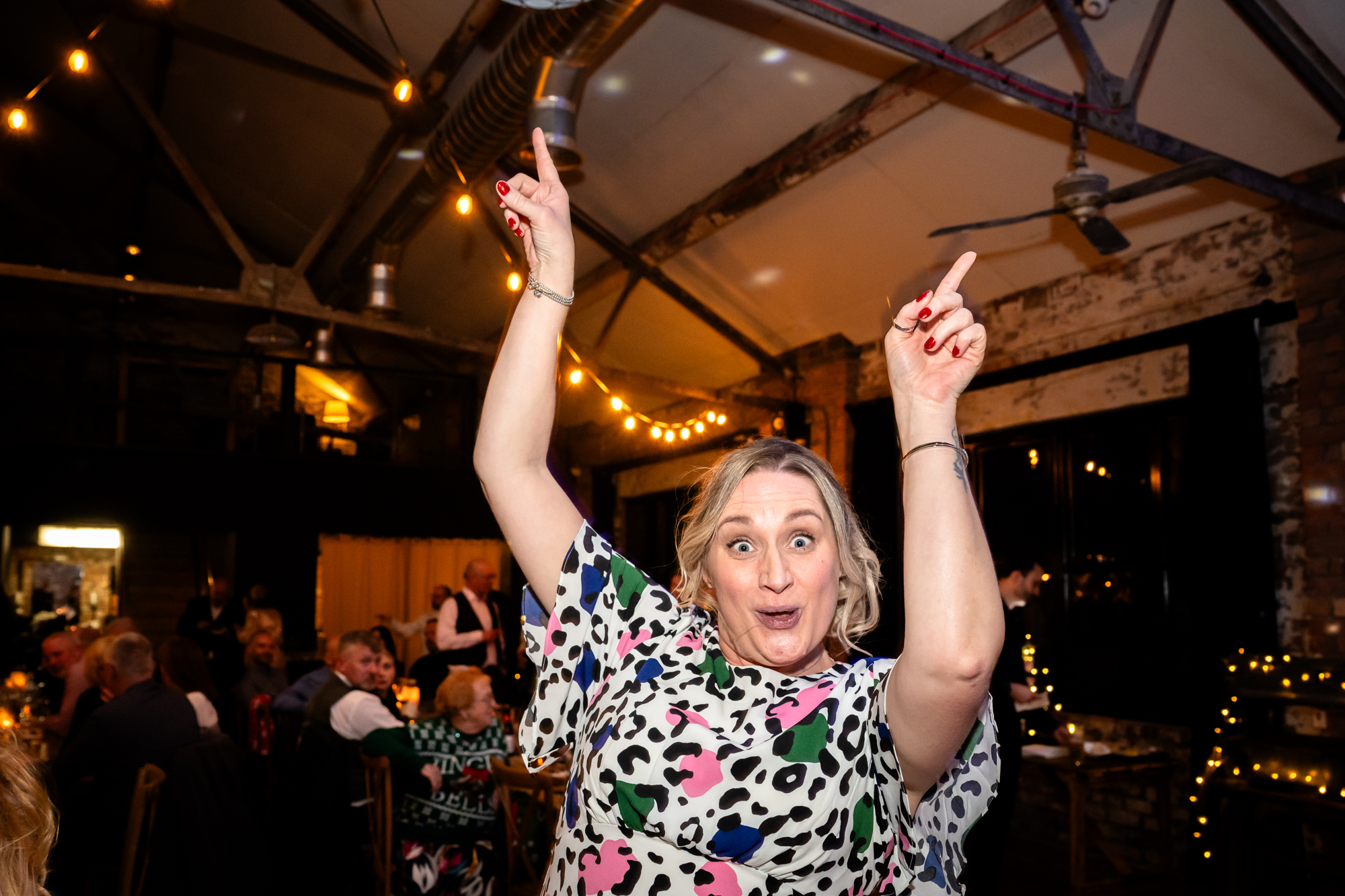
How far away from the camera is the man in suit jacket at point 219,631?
6.91 m

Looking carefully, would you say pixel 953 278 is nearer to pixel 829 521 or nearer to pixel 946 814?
pixel 829 521

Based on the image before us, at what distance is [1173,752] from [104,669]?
189 inches

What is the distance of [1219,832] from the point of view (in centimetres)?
392

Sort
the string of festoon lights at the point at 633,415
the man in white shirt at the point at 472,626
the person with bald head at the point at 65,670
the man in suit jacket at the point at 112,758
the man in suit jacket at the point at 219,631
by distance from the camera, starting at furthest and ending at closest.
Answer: the man in suit jacket at the point at 219,631
the string of festoon lights at the point at 633,415
the man in white shirt at the point at 472,626
the person with bald head at the point at 65,670
the man in suit jacket at the point at 112,758

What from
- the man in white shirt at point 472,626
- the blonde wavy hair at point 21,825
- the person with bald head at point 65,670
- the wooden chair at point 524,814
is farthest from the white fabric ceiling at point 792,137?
the blonde wavy hair at point 21,825

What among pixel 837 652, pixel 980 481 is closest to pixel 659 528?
pixel 980 481

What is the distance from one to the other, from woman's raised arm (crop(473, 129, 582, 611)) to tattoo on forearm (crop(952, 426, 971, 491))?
47 centimetres

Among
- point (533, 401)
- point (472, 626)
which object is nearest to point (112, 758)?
point (472, 626)

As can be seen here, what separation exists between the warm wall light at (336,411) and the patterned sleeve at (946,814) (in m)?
11.3

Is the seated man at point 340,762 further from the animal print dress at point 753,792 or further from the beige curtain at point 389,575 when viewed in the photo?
the beige curtain at point 389,575

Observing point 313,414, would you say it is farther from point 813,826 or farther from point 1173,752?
point 813,826

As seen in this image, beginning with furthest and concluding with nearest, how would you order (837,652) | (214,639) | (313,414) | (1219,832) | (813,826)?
(313,414) < (214,639) < (1219,832) < (837,652) < (813,826)

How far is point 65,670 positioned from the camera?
506cm

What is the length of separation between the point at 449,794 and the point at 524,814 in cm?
75
